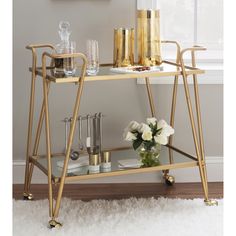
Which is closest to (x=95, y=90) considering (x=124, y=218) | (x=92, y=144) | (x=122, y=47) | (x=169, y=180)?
(x=92, y=144)

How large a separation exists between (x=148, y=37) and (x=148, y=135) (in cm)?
55

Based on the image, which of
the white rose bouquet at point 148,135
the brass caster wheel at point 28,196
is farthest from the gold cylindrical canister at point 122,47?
the brass caster wheel at point 28,196

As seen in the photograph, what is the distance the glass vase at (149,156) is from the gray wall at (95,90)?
358 millimetres

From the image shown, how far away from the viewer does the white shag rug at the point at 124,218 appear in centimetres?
264

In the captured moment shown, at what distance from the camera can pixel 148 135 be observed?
3072mm

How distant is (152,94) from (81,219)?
3.32ft

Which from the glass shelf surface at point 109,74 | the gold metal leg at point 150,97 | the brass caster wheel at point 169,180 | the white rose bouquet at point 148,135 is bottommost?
the brass caster wheel at point 169,180

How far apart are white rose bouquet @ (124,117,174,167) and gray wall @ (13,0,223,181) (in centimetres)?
29

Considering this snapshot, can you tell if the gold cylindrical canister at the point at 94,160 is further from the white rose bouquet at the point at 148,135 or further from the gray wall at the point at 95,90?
the gray wall at the point at 95,90

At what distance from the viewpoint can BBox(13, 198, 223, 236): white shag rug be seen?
264cm

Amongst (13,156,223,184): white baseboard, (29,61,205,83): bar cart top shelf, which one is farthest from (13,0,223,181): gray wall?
(29,61,205,83): bar cart top shelf

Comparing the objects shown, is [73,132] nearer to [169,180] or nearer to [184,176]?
[169,180]
